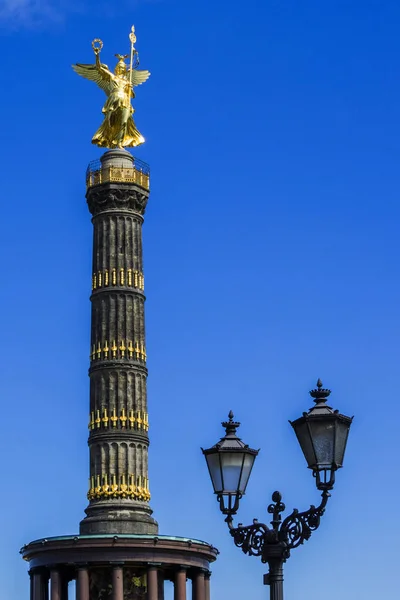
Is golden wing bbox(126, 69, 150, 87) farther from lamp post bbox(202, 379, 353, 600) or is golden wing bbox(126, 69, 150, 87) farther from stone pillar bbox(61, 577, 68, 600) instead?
lamp post bbox(202, 379, 353, 600)

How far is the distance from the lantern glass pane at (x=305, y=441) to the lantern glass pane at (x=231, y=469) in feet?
2.62

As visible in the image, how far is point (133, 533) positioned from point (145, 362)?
757 centimetres

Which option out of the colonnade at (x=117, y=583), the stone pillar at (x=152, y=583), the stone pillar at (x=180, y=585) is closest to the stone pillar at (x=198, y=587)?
the colonnade at (x=117, y=583)

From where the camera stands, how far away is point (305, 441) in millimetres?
15812

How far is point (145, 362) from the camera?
5766 cm

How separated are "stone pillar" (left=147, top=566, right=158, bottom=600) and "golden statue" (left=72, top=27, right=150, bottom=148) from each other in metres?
19.5

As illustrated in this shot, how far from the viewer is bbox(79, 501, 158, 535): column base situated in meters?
55.2

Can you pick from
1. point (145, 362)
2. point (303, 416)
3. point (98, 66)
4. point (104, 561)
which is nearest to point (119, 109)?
point (98, 66)

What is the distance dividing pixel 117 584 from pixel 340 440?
1512 inches

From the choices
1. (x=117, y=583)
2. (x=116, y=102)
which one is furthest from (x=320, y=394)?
(x=116, y=102)

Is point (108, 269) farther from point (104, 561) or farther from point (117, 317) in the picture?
→ point (104, 561)

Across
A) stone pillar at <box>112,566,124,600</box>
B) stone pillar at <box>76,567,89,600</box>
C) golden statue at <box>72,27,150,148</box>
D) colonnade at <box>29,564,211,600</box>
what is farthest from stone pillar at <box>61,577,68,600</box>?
golden statue at <box>72,27,150,148</box>

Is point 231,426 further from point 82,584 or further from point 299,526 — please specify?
point 82,584

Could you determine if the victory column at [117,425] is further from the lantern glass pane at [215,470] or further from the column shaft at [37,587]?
the lantern glass pane at [215,470]
